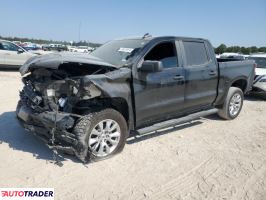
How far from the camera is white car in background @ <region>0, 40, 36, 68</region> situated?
46.3 ft

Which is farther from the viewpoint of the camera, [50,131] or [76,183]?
[50,131]

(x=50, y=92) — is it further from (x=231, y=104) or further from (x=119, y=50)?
(x=231, y=104)

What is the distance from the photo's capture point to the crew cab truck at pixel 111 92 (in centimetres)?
418

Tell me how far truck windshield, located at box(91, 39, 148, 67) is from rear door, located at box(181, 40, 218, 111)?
0.96 meters

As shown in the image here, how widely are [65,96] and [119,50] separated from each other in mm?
1427

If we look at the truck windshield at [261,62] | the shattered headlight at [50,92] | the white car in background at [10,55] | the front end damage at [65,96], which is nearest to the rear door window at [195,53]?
the front end damage at [65,96]

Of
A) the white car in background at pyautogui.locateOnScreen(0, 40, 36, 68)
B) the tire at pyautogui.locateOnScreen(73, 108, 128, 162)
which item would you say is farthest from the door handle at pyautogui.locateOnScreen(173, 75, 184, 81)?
the white car in background at pyautogui.locateOnScreen(0, 40, 36, 68)

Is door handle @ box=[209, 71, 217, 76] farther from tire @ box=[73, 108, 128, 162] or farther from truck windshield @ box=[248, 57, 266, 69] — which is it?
truck windshield @ box=[248, 57, 266, 69]

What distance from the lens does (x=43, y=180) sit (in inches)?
149

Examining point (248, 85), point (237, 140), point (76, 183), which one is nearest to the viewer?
point (76, 183)

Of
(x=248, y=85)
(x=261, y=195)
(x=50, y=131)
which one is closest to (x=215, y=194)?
(x=261, y=195)

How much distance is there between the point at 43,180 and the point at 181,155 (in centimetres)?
219

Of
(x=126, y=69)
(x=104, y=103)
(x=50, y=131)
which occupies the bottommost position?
(x=50, y=131)

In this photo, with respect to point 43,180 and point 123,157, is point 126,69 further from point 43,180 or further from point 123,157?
point 43,180
